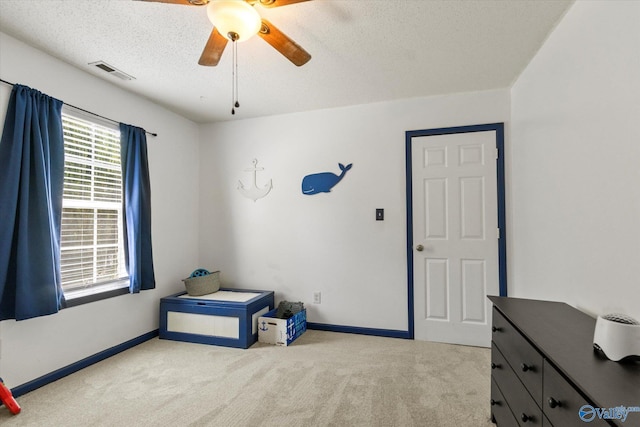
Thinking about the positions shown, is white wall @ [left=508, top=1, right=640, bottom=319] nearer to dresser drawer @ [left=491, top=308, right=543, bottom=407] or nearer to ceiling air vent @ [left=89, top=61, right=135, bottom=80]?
dresser drawer @ [left=491, top=308, right=543, bottom=407]

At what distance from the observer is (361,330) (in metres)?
3.29

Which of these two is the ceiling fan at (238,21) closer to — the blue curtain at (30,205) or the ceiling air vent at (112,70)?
the ceiling air vent at (112,70)

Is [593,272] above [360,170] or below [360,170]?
below

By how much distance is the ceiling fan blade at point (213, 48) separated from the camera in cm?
168

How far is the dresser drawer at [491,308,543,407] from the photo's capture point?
1.24 meters

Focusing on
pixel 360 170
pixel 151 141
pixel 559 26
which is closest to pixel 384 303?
pixel 360 170

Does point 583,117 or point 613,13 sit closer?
point 613,13

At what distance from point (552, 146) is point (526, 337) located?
132 cm

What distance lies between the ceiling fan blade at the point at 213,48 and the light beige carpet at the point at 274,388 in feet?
7.02

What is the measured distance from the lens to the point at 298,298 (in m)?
3.53

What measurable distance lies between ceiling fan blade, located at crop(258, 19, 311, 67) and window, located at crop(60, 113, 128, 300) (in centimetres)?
192

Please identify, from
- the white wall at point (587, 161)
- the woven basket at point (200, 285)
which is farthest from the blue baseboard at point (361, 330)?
the white wall at point (587, 161)

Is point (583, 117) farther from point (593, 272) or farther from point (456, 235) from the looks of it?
point (456, 235)

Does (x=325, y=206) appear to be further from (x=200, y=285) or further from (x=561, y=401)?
(x=561, y=401)
